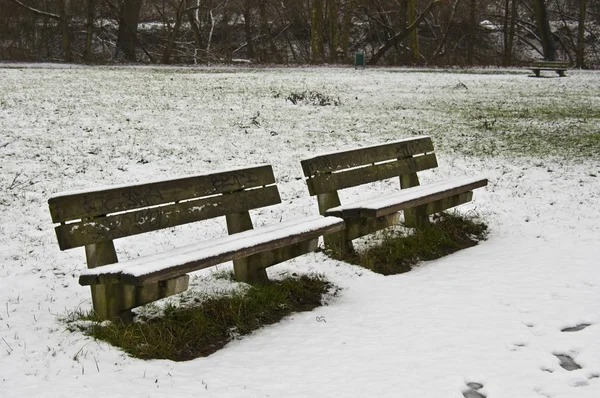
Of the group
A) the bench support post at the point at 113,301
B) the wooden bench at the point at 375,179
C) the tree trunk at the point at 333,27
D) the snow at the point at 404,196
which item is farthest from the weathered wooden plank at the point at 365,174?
the tree trunk at the point at 333,27

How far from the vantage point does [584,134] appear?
1212 centimetres

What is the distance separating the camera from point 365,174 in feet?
22.2

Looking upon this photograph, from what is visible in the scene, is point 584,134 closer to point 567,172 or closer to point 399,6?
point 567,172

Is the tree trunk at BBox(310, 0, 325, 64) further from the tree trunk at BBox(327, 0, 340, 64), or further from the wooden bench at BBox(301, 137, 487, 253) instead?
the wooden bench at BBox(301, 137, 487, 253)

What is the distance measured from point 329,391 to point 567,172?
657 cm

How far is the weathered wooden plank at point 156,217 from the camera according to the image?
452cm

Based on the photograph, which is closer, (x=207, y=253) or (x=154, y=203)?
(x=207, y=253)

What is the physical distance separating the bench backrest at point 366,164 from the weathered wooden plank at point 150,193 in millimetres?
566

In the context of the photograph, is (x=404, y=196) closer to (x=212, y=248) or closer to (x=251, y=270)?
(x=251, y=270)

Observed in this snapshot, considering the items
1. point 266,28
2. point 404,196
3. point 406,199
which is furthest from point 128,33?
point 406,199

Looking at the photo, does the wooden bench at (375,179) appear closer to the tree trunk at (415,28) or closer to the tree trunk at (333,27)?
the tree trunk at (333,27)

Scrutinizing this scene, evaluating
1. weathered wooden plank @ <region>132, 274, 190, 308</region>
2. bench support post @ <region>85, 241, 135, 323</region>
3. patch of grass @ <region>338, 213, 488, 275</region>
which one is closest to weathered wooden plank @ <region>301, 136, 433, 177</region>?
patch of grass @ <region>338, 213, 488, 275</region>

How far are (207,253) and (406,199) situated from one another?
2367 millimetres

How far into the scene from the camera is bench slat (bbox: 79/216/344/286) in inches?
167
